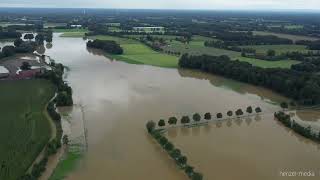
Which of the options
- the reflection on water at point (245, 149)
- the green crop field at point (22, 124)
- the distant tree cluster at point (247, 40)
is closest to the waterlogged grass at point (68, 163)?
the green crop field at point (22, 124)

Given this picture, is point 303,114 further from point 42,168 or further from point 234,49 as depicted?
point 234,49

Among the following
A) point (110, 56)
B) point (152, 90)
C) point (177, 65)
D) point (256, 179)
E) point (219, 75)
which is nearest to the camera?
point (256, 179)

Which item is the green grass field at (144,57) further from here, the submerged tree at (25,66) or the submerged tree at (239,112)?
the submerged tree at (239,112)

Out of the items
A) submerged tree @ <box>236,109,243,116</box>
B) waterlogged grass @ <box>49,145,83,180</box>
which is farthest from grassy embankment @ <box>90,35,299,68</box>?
waterlogged grass @ <box>49,145,83,180</box>

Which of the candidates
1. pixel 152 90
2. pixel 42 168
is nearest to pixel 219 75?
pixel 152 90

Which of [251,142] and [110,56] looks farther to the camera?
[110,56]

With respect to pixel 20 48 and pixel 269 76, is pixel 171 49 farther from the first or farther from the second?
pixel 269 76
